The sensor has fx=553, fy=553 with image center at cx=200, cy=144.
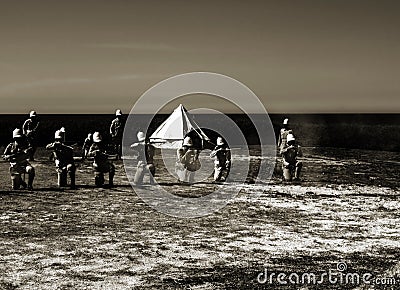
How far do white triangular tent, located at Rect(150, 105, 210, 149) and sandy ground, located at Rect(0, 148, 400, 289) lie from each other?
9.28 m

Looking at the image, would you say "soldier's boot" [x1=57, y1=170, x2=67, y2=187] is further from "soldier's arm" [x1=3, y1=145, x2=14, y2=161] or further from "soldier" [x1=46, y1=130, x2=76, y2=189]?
"soldier's arm" [x1=3, y1=145, x2=14, y2=161]

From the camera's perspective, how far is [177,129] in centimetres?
2642

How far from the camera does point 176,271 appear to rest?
8305mm

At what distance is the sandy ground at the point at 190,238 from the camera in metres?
8.09

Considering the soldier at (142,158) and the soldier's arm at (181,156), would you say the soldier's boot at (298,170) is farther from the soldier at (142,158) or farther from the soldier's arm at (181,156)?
the soldier at (142,158)

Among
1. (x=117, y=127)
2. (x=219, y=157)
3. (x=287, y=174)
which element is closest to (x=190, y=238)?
(x=219, y=157)

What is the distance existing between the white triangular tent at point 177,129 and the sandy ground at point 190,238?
30.4 ft

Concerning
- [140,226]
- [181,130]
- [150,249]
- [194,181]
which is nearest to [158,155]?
[181,130]

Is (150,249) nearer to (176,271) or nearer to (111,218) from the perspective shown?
(176,271)

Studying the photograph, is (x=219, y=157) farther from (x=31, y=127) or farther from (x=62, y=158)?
(x=31, y=127)

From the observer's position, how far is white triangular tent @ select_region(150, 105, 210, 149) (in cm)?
2617

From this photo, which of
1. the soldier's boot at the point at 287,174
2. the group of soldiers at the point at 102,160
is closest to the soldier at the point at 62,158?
the group of soldiers at the point at 102,160

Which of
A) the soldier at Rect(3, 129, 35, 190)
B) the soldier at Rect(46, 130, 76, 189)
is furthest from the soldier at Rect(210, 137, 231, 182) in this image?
the soldier at Rect(3, 129, 35, 190)

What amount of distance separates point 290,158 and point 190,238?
343 inches
